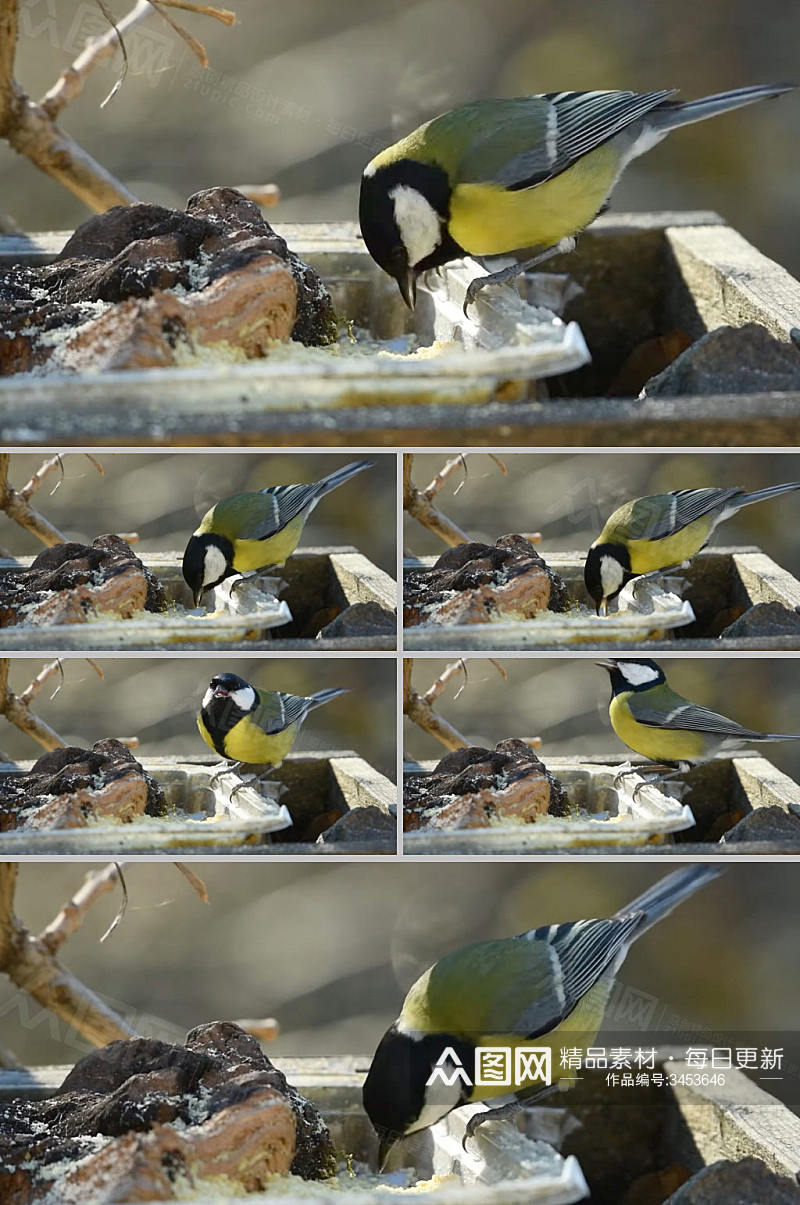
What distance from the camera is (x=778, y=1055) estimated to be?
2369mm

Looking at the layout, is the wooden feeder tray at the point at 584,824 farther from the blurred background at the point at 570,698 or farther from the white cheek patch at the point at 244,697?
the white cheek patch at the point at 244,697

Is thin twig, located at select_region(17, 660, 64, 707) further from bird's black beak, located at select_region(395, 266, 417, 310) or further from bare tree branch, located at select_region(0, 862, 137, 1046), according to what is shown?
bird's black beak, located at select_region(395, 266, 417, 310)

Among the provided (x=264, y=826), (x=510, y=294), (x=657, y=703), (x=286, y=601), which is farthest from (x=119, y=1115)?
(x=510, y=294)

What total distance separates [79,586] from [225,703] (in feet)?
0.92

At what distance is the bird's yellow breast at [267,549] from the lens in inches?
84.8

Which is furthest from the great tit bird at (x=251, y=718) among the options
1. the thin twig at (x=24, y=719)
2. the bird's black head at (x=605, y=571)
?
the bird's black head at (x=605, y=571)

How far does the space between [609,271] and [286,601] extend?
2.61 ft

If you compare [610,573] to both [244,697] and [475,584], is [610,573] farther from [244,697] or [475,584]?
[244,697]

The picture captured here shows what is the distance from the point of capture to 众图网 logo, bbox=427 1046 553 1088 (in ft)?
7.21

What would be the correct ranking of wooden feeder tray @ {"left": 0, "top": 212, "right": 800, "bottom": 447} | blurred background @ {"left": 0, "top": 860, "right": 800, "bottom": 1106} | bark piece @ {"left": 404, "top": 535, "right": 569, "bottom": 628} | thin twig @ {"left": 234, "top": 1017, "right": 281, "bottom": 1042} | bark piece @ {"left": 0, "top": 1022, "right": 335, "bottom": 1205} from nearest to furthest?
Answer: wooden feeder tray @ {"left": 0, "top": 212, "right": 800, "bottom": 447}, bark piece @ {"left": 0, "top": 1022, "right": 335, "bottom": 1205}, bark piece @ {"left": 404, "top": 535, "right": 569, "bottom": 628}, blurred background @ {"left": 0, "top": 860, "right": 800, "bottom": 1106}, thin twig @ {"left": 234, "top": 1017, "right": 281, "bottom": 1042}

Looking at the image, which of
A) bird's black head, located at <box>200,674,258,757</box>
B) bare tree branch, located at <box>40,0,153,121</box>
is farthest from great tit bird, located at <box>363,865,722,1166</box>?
bare tree branch, located at <box>40,0,153,121</box>

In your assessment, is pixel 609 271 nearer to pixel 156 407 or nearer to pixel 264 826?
pixel 156 407

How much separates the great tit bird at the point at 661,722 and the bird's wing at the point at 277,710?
0.46 metres

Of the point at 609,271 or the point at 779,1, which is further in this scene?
the point at 609,271
